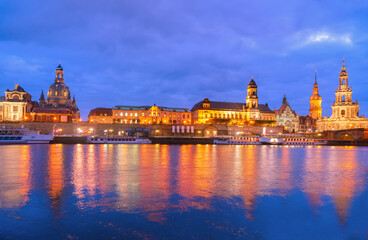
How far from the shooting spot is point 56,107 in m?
97.7

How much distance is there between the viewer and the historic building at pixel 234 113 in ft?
326

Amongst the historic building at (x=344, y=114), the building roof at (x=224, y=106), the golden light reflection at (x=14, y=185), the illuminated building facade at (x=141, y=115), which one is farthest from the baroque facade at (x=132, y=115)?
the golden light reflection at (x=14, y=185)

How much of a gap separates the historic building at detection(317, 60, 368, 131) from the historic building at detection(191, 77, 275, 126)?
2025cm

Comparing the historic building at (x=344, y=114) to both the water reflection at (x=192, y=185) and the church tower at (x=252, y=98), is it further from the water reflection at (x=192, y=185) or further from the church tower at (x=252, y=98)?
the water reflection at (x=192, y=185)

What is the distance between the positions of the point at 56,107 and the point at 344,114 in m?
100

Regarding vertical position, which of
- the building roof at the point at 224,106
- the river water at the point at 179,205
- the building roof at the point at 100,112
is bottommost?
the river water at the point at 179,205

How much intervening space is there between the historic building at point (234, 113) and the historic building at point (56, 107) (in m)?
43.1

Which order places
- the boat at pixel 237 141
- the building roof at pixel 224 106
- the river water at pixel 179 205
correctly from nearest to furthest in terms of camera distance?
the river water at pixel 179 205, the boat at pixel 237 141, the building roof at pixel 224 106

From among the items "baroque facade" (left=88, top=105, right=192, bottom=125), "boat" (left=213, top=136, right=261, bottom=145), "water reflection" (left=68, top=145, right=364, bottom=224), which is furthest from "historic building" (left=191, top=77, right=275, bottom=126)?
"water reflection" (left=68, top=145, right=364, bottom=224)

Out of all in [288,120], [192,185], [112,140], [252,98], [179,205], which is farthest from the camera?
[288,120]

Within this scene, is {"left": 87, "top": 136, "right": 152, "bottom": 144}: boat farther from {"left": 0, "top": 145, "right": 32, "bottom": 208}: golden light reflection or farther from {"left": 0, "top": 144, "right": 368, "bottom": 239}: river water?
{"left": 0, "top": 144, "right": 368, "bottom": 239}: river water

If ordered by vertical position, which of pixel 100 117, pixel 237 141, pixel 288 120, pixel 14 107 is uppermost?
pixel 14 107

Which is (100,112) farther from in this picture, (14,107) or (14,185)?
(14,185)

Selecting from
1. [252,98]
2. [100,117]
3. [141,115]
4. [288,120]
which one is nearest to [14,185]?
[100,117]
